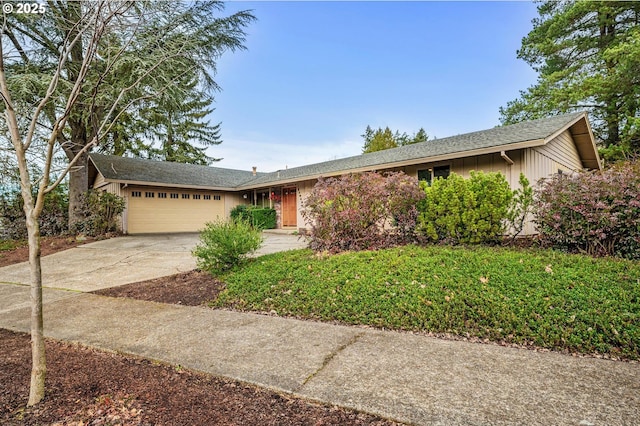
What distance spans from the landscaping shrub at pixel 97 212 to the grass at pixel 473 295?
10.2 m

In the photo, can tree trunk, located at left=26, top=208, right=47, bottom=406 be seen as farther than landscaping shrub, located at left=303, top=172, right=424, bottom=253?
No

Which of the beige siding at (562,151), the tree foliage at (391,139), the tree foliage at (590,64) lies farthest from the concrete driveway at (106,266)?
the tree foliage at (391,139)

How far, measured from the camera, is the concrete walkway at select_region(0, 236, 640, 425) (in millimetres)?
1896

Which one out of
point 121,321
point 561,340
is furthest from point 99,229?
point 561,340

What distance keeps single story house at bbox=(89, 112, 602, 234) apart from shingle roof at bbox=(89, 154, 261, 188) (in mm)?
36

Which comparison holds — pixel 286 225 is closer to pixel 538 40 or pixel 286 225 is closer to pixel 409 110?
pixel 409 110

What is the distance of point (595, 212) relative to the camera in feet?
15.8

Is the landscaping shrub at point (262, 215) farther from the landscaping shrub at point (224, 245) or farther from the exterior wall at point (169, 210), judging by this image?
the landscaping shrub at point (224, 245)

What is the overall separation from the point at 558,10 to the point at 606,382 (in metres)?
18.7

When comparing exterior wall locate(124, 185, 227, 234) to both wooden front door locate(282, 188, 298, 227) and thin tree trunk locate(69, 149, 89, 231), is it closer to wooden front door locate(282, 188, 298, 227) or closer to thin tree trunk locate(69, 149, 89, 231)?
thin tree trunk locate(69, 149, 89, 231)

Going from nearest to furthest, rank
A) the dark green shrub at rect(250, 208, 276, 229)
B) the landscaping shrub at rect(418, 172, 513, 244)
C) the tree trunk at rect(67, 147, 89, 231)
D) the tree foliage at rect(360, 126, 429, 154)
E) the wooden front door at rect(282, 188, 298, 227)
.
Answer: the landscaping shrub at rect(418, 172, 513, 244) < the tree trunk at rect(67, 147, 89, 231) < the dark green shrub at rect(250, 208, 276, 229) < the wooden front door at rect(282, 188, 298, 227) < the tree foliage at rect(360, 126, 429, 154)

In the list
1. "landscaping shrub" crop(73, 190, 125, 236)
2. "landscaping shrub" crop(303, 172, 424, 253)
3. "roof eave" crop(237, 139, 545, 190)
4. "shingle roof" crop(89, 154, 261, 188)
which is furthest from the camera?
"shingle roof" crop(89, 154, 261, 188)

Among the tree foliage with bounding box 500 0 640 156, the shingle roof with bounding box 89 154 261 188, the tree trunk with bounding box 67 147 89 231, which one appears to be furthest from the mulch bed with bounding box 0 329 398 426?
the tree foliage with bounding box 500 0 640 156

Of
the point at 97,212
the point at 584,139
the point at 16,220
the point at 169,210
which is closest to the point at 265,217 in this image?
the point at 169,210
